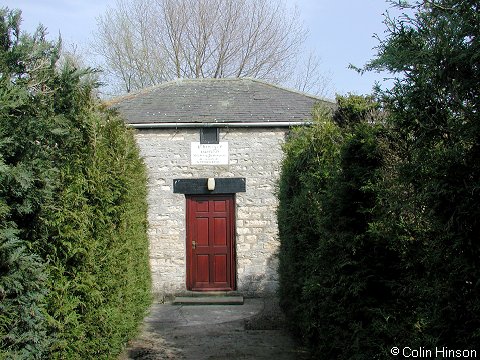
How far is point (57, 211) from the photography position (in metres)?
4.35

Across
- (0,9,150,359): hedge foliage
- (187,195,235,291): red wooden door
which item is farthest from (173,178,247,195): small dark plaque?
(0,9,150,359): hedge foliage

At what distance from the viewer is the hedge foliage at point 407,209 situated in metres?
2.42

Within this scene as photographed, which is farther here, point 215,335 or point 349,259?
point 215,335

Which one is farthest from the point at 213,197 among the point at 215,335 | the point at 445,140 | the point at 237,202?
the point at 445,140

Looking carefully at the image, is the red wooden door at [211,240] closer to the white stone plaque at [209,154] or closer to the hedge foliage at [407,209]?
the white stone plaque at [209,154]

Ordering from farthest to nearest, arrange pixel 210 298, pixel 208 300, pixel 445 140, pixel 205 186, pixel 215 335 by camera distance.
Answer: pixel 205 186 < pixel 210 298 < pixel 208 300 < pixel 215 335 < pixel 445 140

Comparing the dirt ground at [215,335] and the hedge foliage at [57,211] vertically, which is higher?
the hedge foliage at [57,211]

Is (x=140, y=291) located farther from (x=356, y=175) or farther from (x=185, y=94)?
(x=185, y=94)

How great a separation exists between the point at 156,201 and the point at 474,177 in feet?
31.7

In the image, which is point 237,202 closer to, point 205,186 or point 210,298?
point 205,186

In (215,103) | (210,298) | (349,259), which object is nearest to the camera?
(349,259)

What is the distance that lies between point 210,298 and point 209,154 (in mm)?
3390

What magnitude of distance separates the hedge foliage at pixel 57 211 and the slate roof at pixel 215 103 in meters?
5.43

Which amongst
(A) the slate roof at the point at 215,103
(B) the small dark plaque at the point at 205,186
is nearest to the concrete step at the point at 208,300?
(B) the small dark plaque at the point at 205,186
